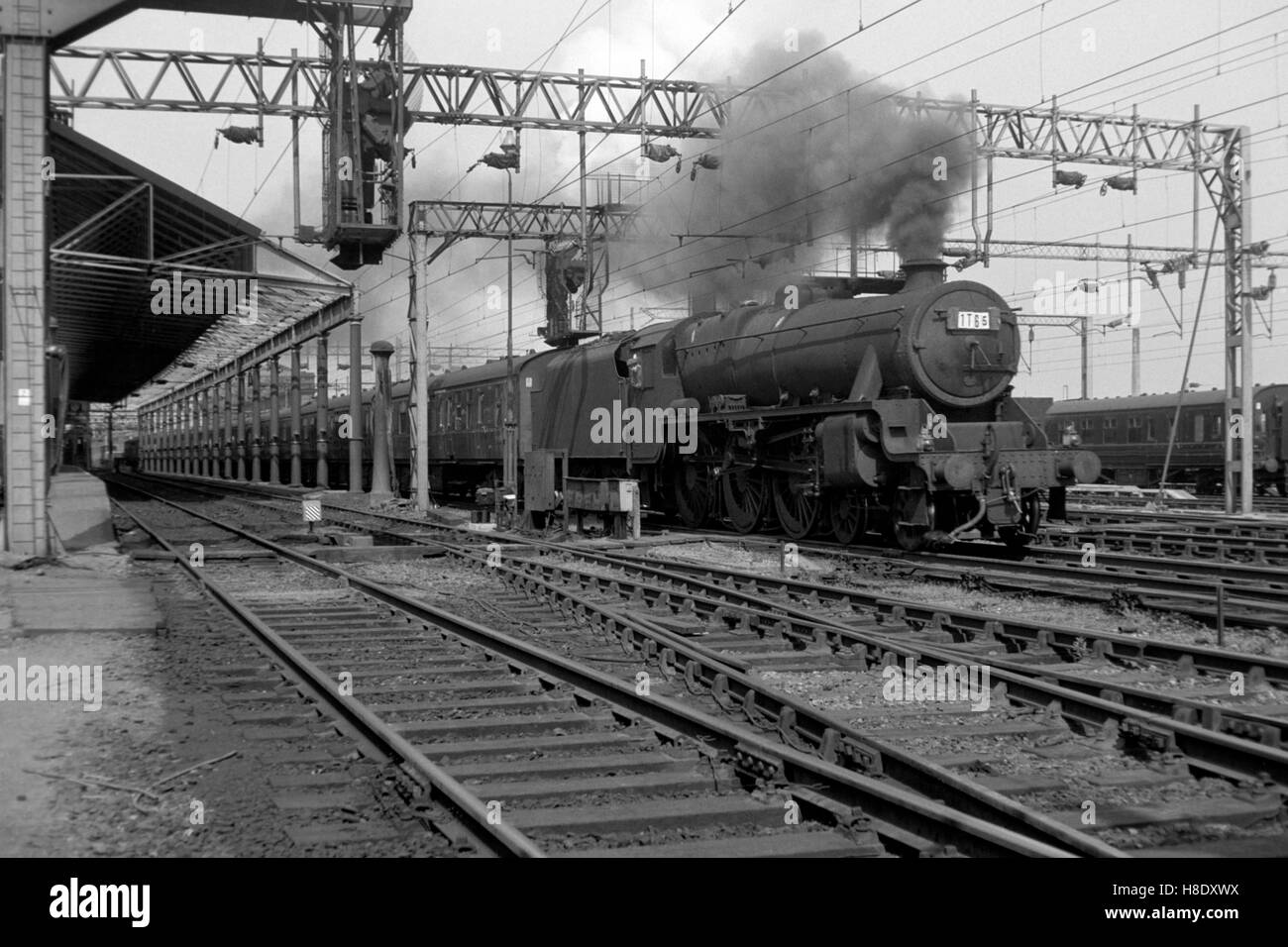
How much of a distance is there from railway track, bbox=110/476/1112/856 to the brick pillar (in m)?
6.47

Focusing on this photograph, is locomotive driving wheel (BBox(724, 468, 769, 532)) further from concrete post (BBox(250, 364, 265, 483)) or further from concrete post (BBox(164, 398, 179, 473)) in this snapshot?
concrete post (BBox(164, 398, 179, 473))

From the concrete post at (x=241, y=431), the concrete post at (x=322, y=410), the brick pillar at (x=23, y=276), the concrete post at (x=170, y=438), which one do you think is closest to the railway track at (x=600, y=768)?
→ the brick pillar at (x=23, y=276)

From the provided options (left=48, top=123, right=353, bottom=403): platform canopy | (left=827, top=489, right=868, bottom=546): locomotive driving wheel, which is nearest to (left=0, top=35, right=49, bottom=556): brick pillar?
(left=48, top=123, right=353, bottom=403): platform canopy

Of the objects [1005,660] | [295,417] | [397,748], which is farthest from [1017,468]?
[295,417]

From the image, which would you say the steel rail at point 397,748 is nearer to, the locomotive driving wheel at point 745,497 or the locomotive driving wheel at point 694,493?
the locomotive driving wheel at point 745,497

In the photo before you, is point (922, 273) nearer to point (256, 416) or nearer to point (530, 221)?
point (530, 221)

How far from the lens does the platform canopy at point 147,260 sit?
2158cm

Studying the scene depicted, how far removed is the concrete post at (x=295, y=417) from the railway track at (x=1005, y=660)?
29.6 m

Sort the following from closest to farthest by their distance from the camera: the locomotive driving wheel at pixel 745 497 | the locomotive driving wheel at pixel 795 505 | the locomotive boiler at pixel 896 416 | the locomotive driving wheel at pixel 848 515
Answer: the locomotive boiler at pixel 896 416 < the locomotive driving wheel at pixel 848 515 < the locomotive driving wheel at pixel 795 505 < the locomotive driving wheel at pixel 745 497

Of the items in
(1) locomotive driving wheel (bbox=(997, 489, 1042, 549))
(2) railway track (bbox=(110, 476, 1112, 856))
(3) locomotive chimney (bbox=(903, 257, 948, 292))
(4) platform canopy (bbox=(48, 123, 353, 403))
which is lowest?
(2) railway track (bbox=(110, 476, 1112, 856))

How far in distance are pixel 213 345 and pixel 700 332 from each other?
3095 centimetres

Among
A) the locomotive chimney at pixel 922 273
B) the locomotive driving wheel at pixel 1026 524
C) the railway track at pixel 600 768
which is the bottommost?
the railway track at pixel 600 768

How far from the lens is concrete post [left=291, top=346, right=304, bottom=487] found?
3950 centimetres

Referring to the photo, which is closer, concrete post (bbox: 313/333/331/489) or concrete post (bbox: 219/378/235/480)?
concrete post (bbox: 313/333/331/489)
